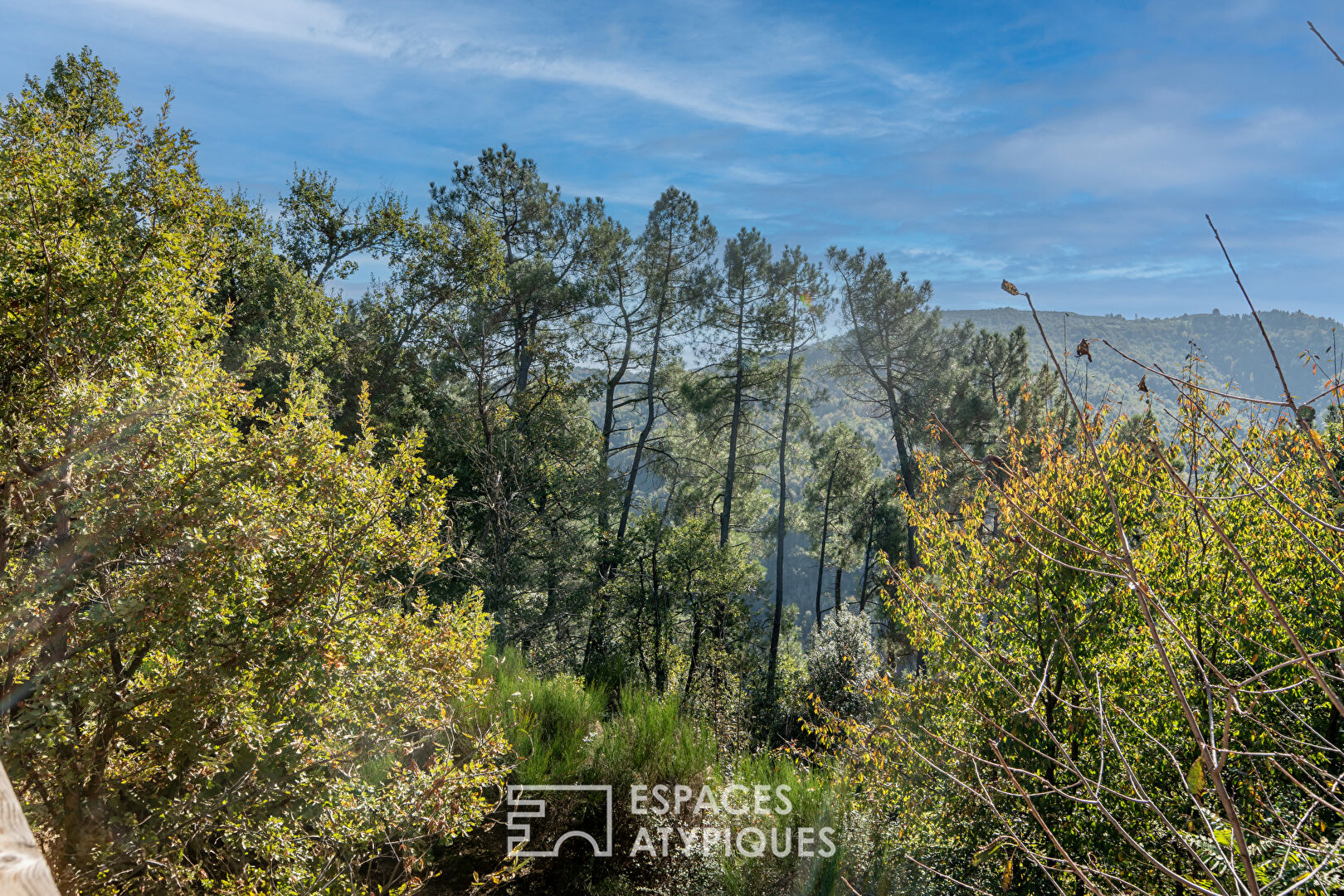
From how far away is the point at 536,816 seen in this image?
552cm

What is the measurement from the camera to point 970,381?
21.6m

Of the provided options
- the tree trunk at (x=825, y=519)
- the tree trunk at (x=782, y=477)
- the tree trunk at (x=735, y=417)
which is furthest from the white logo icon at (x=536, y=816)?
the tree trunk at (x=825, y=519)

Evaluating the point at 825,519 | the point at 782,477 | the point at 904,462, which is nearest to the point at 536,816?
the point at 782,477

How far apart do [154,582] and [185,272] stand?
1.97 metres

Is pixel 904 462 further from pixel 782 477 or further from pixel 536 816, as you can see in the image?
pixel 536 816

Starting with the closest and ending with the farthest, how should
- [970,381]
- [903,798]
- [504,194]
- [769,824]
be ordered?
[769,824] < [903,798] < [504,194] < [970,381]

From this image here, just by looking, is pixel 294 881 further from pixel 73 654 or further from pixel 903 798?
pixel 903 798

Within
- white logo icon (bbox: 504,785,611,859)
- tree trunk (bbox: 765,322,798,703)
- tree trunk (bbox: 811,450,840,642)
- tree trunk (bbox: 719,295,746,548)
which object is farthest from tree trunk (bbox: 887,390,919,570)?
white logo icon (bbox: 504,785,611,859)

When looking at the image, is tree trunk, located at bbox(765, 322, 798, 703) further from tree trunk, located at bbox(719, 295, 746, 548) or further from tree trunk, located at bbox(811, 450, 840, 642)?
tree trunk, located at bbox(811, 450, 840, 642)

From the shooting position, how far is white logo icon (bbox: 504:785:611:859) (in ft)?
17.6

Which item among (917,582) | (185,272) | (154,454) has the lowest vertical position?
(917,582)

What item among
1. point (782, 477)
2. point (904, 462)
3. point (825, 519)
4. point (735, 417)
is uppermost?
point (735, 417)

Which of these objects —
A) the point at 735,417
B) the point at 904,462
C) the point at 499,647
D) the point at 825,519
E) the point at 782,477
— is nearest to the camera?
the point at 499,647

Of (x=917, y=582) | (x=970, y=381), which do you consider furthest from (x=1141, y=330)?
(x=917, y=582)
